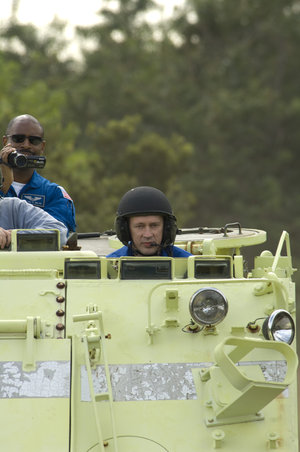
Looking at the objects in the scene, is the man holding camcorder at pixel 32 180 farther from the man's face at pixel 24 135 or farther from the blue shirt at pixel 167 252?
the blue shirt at pixel 167 252

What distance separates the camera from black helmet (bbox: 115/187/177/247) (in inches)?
308

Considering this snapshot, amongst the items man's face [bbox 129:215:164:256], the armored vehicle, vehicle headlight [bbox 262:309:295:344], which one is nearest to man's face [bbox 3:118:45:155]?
man's face [bbox 129:215:164:256]

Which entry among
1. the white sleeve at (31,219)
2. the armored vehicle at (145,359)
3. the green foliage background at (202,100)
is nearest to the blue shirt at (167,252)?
the white sleeve at (31,219)

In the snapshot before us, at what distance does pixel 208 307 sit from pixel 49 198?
11.1 feet

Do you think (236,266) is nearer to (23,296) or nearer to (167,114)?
(23,296)

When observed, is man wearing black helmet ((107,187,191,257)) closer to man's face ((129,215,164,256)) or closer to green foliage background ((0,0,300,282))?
man's face ((129,215,164,256))

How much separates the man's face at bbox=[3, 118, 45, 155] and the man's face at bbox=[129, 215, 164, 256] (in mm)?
2331

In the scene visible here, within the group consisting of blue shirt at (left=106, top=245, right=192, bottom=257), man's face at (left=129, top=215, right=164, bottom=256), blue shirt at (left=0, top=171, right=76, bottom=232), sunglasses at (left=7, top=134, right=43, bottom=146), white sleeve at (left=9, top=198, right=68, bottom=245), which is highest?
sunglasses at (left=7, top=134, right=43, bottom=146)

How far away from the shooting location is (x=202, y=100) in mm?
40000

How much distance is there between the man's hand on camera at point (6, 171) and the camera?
28.1 ft

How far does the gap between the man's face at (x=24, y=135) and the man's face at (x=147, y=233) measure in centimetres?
233

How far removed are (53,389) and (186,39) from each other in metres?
38.2

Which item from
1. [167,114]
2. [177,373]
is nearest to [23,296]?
[177,373]

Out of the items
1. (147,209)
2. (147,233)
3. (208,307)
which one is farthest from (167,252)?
(208,307)
